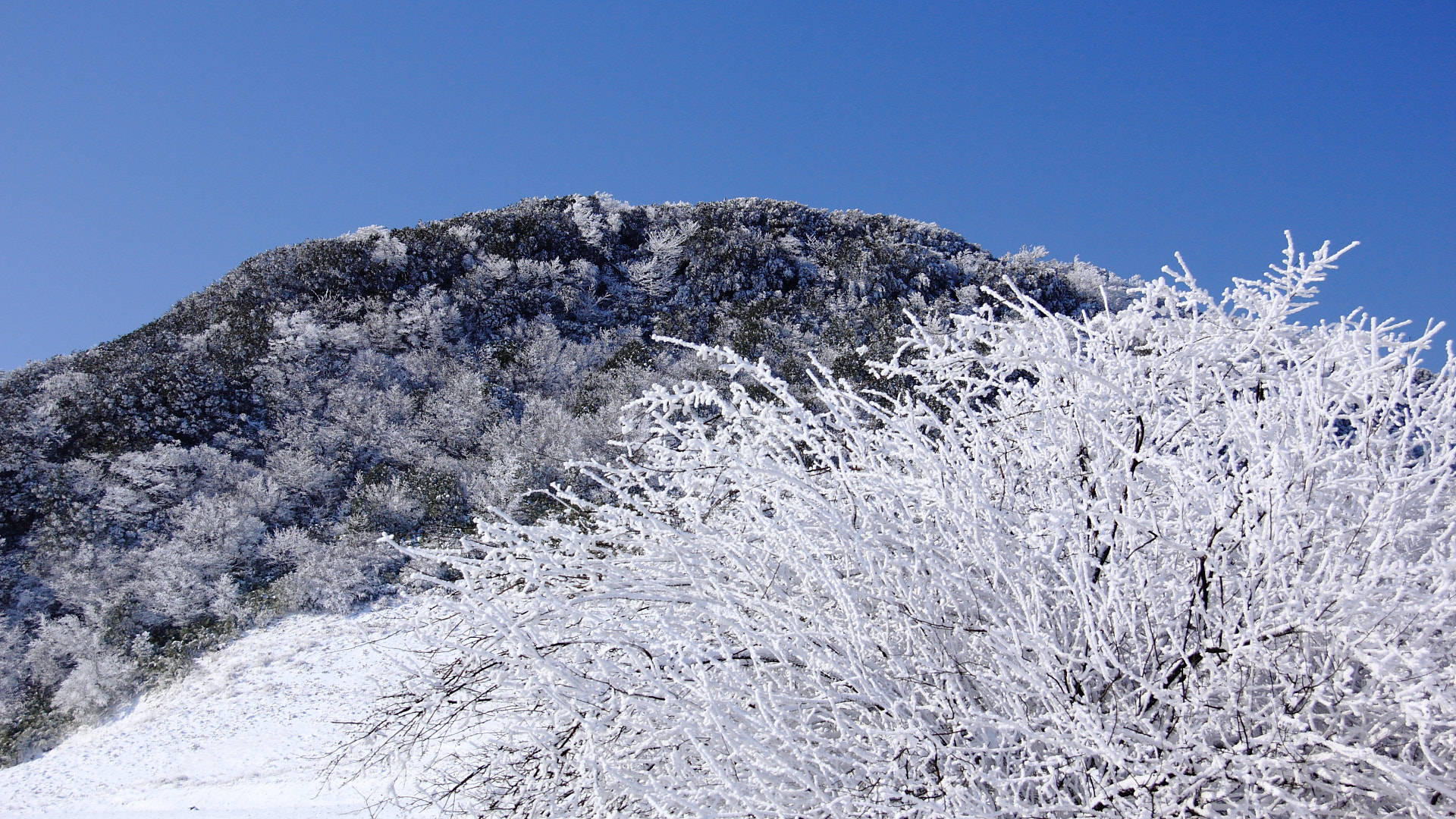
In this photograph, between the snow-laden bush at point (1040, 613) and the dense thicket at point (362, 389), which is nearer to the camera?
the snow-laden bush at point (1040, 613)

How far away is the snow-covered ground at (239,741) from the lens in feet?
19.2

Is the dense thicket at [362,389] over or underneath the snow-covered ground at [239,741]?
over

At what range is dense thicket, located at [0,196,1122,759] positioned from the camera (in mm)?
8914

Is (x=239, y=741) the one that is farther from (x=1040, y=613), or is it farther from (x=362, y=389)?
(x=362, y=389)

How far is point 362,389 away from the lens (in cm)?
1334

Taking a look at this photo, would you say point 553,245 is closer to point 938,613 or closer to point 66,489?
point 66,489

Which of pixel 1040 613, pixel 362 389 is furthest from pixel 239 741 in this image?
pixel 362 389

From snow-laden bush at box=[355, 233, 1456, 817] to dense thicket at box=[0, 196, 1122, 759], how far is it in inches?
234

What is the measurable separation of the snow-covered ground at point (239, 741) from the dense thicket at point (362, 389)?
51 cm

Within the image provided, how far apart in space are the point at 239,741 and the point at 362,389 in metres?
7.69

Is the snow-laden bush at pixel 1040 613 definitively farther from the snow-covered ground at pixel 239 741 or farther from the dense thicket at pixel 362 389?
the dense thicket at pixel 362 389

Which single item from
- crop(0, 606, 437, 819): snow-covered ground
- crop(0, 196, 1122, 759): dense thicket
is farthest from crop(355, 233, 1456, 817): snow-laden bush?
crop(0, 196, 1122, 759): dense thicket

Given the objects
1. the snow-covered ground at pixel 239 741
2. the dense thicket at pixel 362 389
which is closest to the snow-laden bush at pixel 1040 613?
the snow-covered ground at pixel 239 741

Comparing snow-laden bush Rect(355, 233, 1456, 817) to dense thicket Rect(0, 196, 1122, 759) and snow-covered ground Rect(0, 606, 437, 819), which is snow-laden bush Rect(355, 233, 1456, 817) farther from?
dense thicket Rect(0, 196, 1122, 759)
